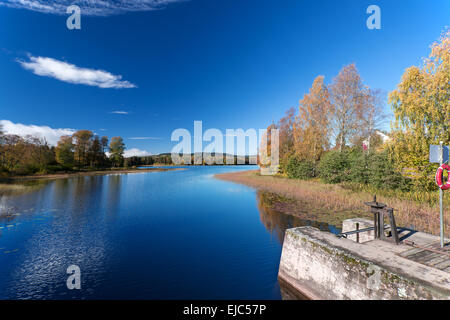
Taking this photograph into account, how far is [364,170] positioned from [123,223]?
23597 millimetres

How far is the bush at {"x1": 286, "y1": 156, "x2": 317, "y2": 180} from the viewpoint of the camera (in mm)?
30469

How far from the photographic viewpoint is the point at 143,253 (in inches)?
355

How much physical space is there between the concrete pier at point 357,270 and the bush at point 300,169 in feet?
79.4

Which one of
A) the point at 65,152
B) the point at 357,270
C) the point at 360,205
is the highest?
the point at 65,152

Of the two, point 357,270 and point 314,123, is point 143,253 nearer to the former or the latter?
point 357,270

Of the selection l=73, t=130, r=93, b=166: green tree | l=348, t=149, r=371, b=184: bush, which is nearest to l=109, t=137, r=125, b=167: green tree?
l=73, t=130, r=93, b=166: green tree

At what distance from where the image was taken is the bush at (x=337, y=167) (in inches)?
926

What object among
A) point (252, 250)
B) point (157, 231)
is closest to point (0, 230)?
point (157, 231)

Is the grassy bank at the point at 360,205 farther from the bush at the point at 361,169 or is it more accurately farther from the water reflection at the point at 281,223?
the bush at the point at 361,169

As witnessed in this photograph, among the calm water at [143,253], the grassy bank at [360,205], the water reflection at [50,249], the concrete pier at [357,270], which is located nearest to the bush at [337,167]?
the grassy bank at [360,205]

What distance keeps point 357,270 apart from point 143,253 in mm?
8613

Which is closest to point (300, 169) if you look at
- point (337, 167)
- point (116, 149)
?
point (337, 167)

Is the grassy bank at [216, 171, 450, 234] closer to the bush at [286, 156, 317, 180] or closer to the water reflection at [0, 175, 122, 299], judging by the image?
the bush at [286, 156, 317, 180]
